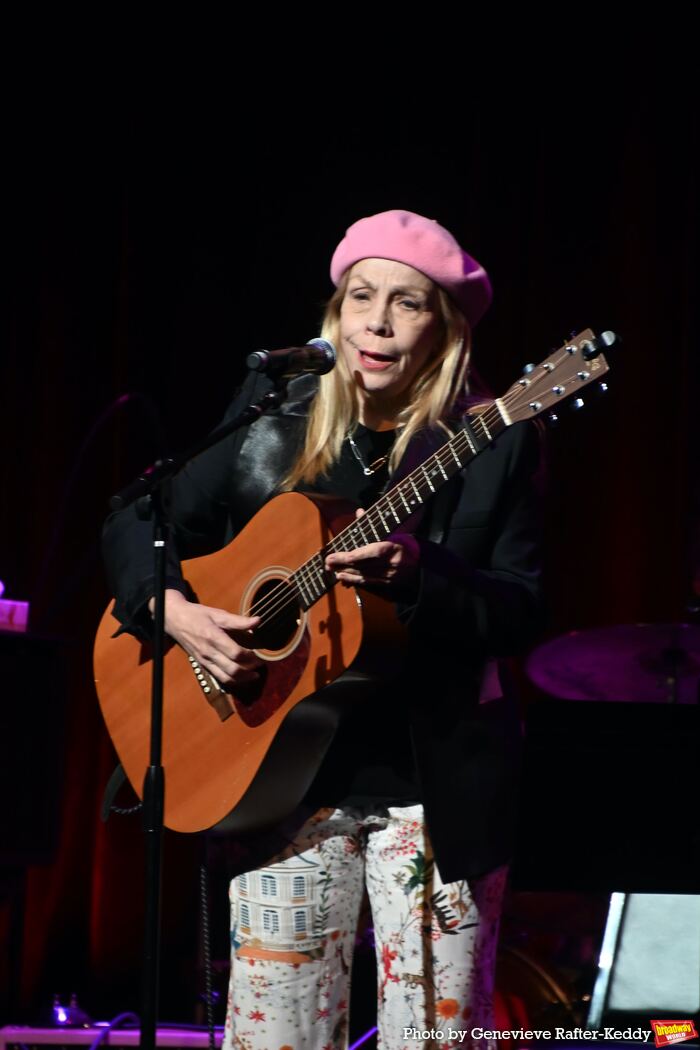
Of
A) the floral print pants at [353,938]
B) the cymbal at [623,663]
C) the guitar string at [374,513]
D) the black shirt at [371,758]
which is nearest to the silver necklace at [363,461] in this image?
the guitar string at [374,513]

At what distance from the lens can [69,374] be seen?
16.7 feet

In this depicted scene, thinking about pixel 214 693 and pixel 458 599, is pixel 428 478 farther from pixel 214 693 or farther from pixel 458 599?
pixel 214 693

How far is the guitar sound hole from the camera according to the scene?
7.91 feet

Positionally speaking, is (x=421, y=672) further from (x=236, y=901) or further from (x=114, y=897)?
(x=114, y=897)

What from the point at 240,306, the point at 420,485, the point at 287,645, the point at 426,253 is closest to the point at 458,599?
the point at 420,485

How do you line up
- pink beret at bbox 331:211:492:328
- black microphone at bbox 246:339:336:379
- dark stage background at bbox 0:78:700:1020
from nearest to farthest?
black microphone at bbox 246:339:336:379 → pink beret at bbox 331:211:492:328 → dark stage background at bbox 0:78:700:1020

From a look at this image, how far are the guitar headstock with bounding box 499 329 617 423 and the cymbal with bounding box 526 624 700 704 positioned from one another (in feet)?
4.68

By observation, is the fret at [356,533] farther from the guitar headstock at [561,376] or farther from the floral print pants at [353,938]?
the floral print pants at [353,938]

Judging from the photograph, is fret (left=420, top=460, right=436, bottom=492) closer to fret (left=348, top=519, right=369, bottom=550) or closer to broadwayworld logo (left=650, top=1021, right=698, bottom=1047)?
fret (left=348, top=519, right=369, bottom=550)

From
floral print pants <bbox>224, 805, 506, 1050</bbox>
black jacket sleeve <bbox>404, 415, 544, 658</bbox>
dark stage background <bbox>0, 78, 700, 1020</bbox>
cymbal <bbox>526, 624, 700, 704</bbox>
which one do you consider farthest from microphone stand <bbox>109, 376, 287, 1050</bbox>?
dark stage background <bbox>0, 78, 700, 1020</bbox>

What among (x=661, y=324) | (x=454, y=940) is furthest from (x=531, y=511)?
(x=661, y=324)

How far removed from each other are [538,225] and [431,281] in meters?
2.30

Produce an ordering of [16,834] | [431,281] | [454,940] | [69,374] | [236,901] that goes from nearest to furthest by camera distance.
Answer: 1. [454,940]
2. [236,901]
3. [431,281]
4. [16,834]
5. [69,374]

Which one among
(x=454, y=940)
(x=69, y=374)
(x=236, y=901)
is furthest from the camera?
(x=69, y=374)
